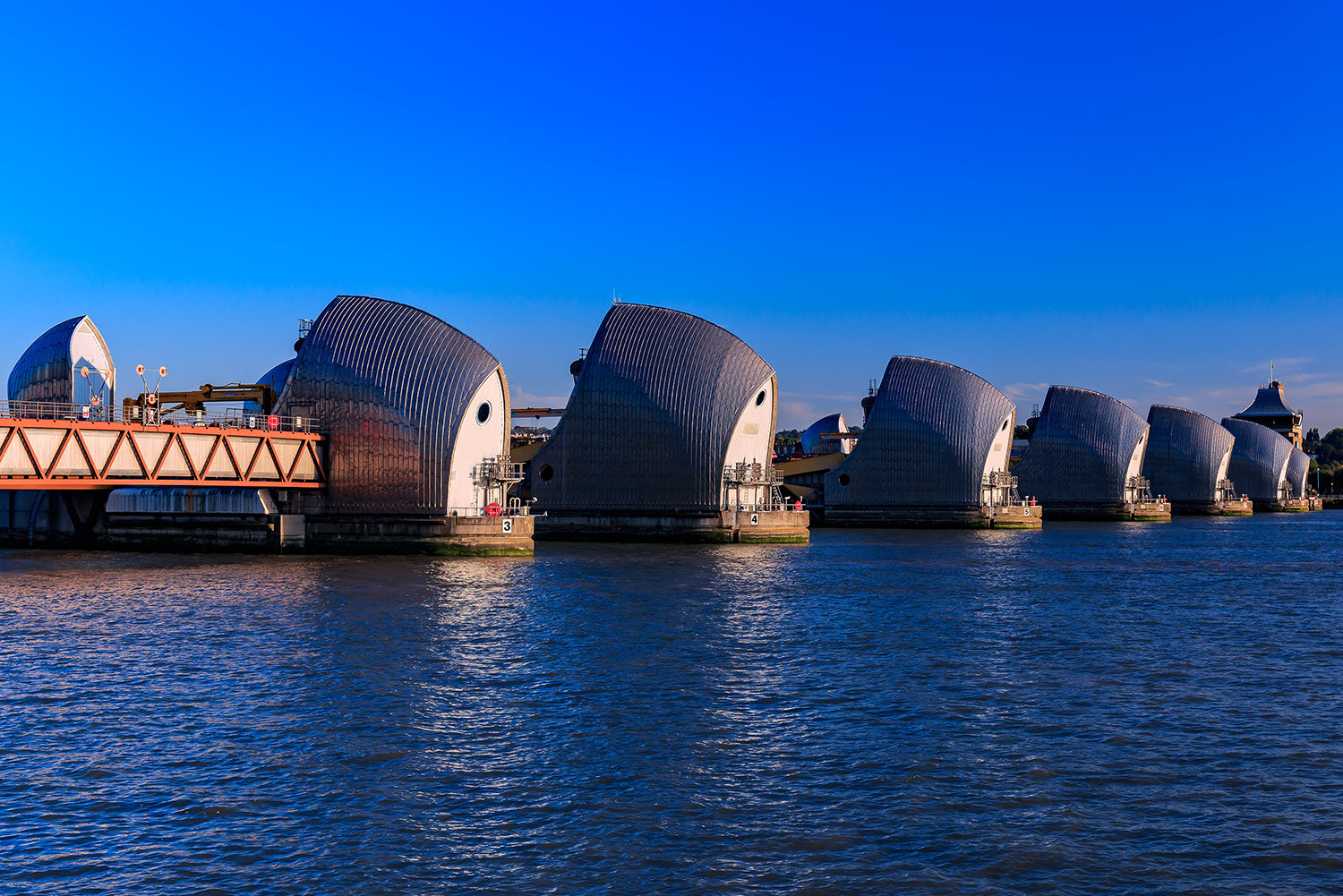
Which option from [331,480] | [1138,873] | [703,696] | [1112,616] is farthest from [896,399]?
[1138,873]

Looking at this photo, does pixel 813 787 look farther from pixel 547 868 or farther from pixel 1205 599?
pixel 1205 599

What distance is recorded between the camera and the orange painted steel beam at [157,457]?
180 ft

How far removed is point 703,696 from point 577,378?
63119 millimetres

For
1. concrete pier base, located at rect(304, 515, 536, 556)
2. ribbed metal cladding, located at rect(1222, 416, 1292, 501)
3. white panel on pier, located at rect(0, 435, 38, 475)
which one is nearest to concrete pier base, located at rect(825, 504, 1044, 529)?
concrete pier base, located at rect(304, 515, 536, 556)

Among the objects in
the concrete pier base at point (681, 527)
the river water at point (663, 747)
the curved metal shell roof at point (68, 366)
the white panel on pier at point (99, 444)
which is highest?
the curved metal shell roof at point (68, 366)

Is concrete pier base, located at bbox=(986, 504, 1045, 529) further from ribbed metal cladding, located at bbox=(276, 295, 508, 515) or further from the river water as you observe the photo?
the river water

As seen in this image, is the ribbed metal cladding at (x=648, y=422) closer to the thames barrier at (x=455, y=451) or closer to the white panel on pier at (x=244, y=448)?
the thames barrier at (x=455, y=451)

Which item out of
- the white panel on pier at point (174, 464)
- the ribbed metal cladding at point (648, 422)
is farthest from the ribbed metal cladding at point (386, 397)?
the ribbed metal cladding at point (648, 422)

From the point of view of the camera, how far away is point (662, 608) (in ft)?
136

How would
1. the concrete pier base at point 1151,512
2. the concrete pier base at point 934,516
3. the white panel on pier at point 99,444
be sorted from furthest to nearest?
the concrete pier base at point 1151,512 < the concrete pier base at point 934,516 < the white panel on pier at point 99,444

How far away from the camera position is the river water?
1456 centimetres

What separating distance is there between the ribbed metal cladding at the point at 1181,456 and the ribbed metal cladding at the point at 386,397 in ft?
429

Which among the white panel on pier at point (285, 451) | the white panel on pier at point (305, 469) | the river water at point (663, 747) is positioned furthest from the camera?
the white panel on pier at point (305, 469)

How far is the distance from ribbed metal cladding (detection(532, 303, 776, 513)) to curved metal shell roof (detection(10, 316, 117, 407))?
31.9 metres
